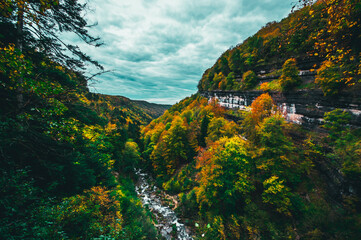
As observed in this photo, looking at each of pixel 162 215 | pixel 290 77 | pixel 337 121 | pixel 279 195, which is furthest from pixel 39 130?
pixel 290 77

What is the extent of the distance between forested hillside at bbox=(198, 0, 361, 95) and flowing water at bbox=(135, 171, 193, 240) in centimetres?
1939

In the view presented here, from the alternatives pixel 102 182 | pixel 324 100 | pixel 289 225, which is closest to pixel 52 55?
pixel 102 182

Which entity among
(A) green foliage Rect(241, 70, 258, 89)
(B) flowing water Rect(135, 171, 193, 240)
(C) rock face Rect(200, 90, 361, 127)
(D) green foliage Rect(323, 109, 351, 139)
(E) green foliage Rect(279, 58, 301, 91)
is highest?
(A) green foliage Rect(241, 70, 258, 89)

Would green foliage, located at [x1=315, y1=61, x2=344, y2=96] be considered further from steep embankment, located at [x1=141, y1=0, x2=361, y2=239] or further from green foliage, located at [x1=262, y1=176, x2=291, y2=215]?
green foliage, located at [x1=262, y1=176, x2=291, y2=215]

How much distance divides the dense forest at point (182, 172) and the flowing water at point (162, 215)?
4.43 feet

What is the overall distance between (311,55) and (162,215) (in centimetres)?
2202

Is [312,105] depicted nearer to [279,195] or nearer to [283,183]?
[283,183]

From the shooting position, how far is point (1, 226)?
2.73 m

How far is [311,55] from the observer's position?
3.94m

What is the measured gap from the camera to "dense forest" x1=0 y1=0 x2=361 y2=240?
3.41 m

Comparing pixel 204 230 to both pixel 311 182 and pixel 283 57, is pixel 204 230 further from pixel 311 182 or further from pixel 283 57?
pixel 283 57

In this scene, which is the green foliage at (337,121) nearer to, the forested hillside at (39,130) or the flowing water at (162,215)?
the forested hillside at (39,130)

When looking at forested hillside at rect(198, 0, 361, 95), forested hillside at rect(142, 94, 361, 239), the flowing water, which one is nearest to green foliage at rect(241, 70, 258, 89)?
forested hillside at rect(198, 0, 361, 95)

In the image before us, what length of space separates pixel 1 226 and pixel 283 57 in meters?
34.2
